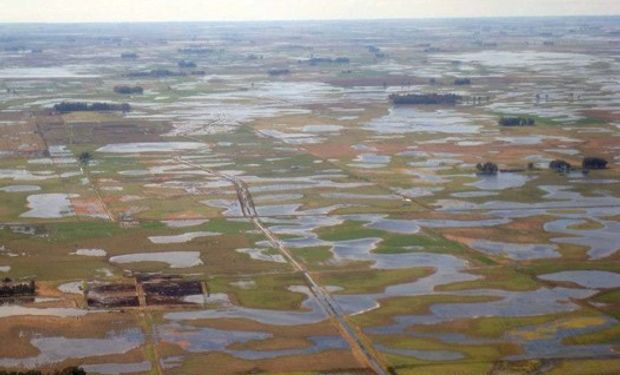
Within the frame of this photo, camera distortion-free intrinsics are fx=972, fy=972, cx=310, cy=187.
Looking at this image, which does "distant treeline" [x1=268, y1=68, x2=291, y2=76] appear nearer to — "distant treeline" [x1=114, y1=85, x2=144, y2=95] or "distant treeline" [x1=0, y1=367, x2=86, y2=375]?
"distant treeline" [x1=114, y1=85, x2=144, y2=95]

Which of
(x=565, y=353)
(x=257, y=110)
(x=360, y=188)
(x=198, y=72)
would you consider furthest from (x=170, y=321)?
(x=198, y=72)

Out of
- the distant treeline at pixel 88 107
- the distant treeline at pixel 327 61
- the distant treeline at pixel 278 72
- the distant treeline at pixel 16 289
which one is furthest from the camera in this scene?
the distant treeline at pixel 327 61

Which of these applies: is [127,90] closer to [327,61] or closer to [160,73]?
[160,73]

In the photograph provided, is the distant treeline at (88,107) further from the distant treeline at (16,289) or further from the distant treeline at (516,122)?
the distant treeline at (16,289)

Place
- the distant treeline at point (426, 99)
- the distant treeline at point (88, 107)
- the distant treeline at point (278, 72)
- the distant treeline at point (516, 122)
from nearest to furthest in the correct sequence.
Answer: the distant treeline at point (516, 122), the distant treeline at point (88, 107), the distant treeline at point (426, 99), the distant treeline at point (278, 72)

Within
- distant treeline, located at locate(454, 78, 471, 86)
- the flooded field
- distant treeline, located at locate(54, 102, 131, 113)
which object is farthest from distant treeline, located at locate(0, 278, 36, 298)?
distant treeline, located at locate(454, 78, 471, 86)

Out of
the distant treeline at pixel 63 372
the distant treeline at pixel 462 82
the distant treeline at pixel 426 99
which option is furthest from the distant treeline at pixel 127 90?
the distant treeline at pixel 63 372

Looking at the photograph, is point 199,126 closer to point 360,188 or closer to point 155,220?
point 360,188
